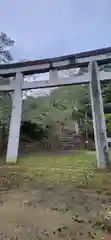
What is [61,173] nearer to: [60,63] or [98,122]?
[98,122]

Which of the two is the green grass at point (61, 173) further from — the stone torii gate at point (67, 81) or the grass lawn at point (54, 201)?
the stone torii gate at point (67, 81)

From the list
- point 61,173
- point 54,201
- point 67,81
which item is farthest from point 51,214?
point 67,81

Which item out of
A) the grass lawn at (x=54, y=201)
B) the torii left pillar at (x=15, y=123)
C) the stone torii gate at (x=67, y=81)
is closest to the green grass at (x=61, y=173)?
the grass lawn at (x=54, y=201)

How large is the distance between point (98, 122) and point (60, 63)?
2.48 m

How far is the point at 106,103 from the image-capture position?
45.1 feet

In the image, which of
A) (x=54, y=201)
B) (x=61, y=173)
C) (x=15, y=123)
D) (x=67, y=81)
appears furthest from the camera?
(x=15, y=123)

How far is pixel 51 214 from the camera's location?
Answer: 3646 mm

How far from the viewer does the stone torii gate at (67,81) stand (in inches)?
286

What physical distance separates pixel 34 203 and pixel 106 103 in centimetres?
1034

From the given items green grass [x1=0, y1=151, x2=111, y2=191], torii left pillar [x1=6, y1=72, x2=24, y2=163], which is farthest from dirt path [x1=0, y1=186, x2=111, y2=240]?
torii left pillar [x1=6, y1=72, x2=24, y2=163]

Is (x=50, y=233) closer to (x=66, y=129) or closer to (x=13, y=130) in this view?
(x=13, y=130)

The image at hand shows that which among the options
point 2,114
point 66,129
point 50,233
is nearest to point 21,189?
point 50,233

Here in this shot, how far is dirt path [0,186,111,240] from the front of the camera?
2.90 metres

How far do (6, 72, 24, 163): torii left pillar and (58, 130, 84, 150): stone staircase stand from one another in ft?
14.0
